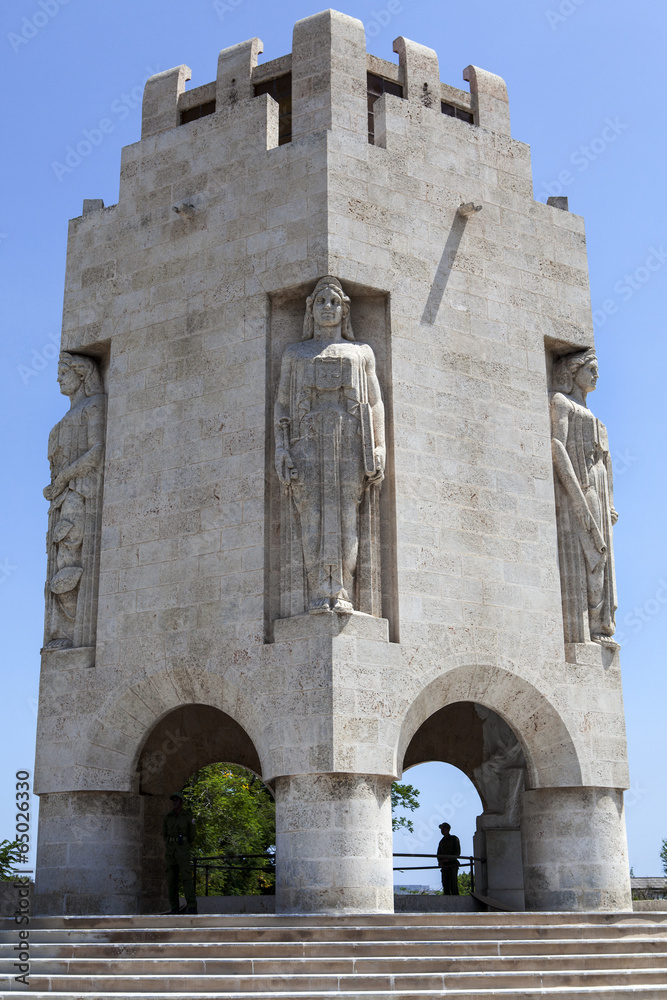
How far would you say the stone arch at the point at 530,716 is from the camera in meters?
16.2

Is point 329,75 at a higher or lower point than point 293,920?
higher

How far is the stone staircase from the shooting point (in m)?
11.4

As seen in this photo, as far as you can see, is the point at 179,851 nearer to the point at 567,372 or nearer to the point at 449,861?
the point at 449,861

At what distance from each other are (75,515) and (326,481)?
4216 millimetres

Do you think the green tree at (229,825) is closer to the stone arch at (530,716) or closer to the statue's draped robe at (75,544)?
the statue's draped robe at (75,544)

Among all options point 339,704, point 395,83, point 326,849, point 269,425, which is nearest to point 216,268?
point 269,425

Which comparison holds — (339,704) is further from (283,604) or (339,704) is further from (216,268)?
(216,268)

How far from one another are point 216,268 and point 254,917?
8630 mm

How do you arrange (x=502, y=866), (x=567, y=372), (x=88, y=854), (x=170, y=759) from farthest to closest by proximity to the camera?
1. (x=502, y=866)
2. (x=170, y=759)
3. (x=567, y=372)
4. (x=88, y=854)

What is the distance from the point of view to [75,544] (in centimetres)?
1752

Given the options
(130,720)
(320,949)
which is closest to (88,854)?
(130,720)

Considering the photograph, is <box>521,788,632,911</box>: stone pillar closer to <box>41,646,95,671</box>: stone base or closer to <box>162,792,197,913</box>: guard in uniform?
<box>162,792,197,913</box>: guard in uniform

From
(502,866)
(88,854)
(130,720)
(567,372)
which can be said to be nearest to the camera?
(88,854)

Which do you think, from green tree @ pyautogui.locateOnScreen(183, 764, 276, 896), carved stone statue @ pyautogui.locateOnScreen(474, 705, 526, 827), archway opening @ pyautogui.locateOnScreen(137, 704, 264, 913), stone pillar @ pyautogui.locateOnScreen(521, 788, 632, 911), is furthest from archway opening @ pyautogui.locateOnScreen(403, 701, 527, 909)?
green tree @ pyautogui.locateOnScreen(183, 764, 276, 896)
